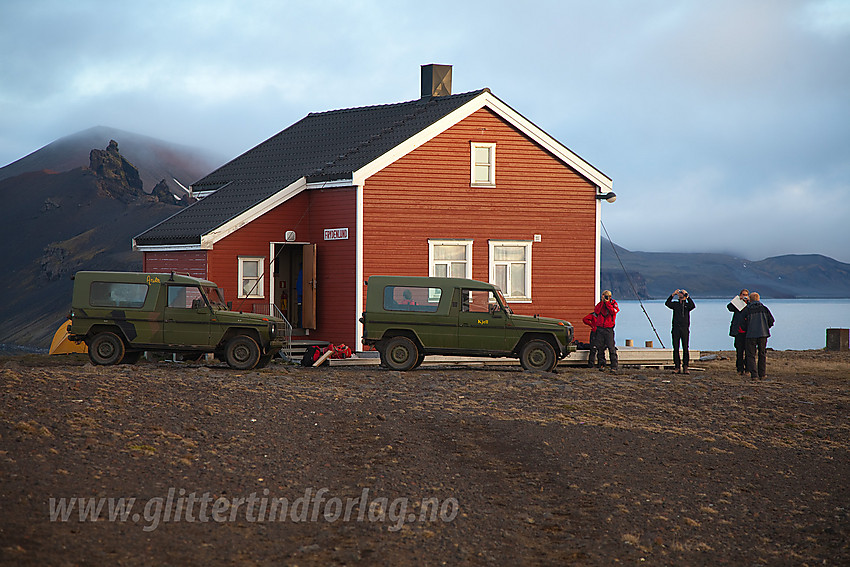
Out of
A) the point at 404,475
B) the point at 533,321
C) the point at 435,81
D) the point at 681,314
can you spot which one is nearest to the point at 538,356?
the point at 533,321

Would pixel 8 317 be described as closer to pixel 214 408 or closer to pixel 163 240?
pixel 163 240

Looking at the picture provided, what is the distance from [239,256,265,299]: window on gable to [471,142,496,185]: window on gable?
236 inches

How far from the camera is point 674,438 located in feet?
46.9

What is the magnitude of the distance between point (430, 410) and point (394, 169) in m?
10.9

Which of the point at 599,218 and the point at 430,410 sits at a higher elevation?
the point at 599,218

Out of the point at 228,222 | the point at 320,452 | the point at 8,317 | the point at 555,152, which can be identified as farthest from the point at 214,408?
the point at 8,317

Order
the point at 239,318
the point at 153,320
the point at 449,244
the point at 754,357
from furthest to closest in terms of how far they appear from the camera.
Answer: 1. the point at 449,244
2. the point at 754,357
3. the point at 239,318
4. the point at 153,320

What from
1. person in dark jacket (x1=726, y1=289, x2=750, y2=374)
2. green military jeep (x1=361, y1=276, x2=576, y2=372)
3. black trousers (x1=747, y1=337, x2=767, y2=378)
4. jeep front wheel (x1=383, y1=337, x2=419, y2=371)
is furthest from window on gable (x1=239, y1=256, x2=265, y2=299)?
black trousers (x1=747, y1=337, x2=767, y2=378)

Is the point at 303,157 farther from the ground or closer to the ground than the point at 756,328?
farther from the ground

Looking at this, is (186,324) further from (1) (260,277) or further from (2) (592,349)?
(2) (592,349)

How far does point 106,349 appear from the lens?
20.9m

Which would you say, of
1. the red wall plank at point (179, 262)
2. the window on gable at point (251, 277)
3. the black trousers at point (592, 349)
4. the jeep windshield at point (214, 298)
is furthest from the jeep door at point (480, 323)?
the red wall plank at point (179, 262)

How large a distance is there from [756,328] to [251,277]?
39.7ft

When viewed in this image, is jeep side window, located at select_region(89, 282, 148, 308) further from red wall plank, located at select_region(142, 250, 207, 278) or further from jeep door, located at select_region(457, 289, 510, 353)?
jeep door, located at select_region(457, 289, 510, 353)
